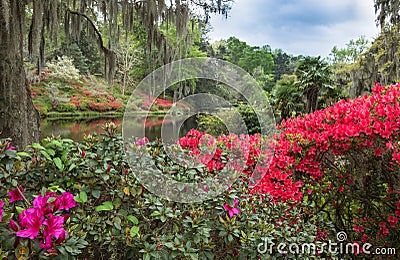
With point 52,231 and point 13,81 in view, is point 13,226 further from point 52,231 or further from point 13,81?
point 13,81

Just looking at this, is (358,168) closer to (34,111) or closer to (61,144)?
(61,144)

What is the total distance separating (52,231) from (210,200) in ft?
Answer: 2.05

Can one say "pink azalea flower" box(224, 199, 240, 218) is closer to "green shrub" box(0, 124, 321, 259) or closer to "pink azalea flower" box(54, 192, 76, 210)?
"green shrub" box(0, 124, 321, 259)

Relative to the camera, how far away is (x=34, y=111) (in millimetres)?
2924

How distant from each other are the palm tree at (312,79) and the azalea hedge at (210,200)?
5801 mm

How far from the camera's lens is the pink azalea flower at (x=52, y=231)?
35.0 inches

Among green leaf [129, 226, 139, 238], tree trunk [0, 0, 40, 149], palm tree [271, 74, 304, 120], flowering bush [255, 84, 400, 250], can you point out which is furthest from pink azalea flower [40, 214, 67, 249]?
palm tree [271, 74, 304, 120]

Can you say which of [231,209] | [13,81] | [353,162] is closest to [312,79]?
[353,162]

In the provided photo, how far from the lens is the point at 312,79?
789cm

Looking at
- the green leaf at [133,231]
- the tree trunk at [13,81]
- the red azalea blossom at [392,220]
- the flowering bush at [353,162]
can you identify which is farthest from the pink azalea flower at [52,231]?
the red azalea blossom at [392,220]

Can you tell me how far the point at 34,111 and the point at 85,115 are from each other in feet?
50.5

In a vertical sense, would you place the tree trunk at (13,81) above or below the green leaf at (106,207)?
above

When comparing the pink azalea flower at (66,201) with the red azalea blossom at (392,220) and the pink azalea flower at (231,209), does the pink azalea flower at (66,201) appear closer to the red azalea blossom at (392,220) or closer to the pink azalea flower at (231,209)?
the pink azalea flower at (231,209)

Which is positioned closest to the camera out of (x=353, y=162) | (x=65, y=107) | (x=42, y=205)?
(x=42, y=205)
